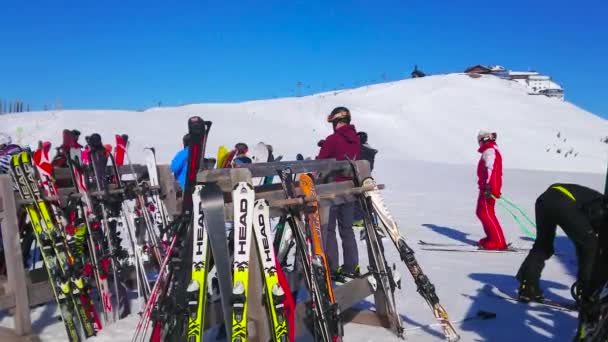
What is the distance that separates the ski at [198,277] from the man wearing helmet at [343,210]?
2571 millimetres

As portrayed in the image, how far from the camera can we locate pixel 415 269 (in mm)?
4715

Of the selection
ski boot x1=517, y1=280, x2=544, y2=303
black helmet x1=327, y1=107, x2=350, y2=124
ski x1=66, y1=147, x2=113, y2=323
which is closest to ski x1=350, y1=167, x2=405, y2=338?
black helmet x1=327, y1=107, x2=350, y2=124

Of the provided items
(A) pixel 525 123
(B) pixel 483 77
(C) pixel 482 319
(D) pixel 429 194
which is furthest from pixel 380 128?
(C) pixel 482 319

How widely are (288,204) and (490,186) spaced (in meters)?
5.58

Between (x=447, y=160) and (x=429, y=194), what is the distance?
1616 centimetres

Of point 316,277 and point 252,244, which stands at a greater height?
point 252,244

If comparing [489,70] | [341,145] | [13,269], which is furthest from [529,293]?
[489,70]

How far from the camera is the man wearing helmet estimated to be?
240 inches

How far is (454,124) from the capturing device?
40.2 metres

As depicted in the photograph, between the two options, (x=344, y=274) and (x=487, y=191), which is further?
(x=487, y=191)

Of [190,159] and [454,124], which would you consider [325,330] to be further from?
[454,124]

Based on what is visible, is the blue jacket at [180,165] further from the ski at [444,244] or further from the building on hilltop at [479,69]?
the building on hilltop at [479,69]

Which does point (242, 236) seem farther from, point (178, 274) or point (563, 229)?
point (563, 229)

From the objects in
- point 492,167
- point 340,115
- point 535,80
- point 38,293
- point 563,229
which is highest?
point 535,80
